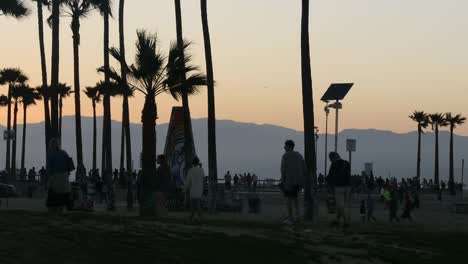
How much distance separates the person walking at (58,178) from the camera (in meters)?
20.1

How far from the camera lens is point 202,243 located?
Answer: 54.1 feet

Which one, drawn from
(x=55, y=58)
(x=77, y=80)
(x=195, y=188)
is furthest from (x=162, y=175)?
(x=77, y=80)

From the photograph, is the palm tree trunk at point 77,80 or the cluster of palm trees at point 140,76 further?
the palm tree trunk at point 77,80

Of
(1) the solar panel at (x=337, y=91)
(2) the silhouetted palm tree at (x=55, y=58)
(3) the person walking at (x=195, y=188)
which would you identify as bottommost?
(3) the person walking at (x=195, y=188)

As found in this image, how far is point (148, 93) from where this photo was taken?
30047 mm

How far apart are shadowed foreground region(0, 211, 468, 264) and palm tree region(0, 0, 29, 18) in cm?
2190

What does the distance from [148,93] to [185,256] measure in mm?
15308

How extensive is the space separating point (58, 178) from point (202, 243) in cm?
475

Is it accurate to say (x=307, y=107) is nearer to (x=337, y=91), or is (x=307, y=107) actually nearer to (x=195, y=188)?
(x=337, y=91)

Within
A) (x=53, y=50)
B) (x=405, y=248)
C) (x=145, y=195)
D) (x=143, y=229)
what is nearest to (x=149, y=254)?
(x=143, y=229)

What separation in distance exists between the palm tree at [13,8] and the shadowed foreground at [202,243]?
2190 cm

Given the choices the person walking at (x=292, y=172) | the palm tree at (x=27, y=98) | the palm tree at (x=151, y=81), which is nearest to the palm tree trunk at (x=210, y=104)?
the palm tree at (x=151, y=81)

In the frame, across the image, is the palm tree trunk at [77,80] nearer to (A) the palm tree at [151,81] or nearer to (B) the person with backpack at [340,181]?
(A) the palm tree at [151,81]

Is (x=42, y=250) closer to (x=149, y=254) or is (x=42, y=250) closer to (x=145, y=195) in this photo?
(x=149, y=254)
